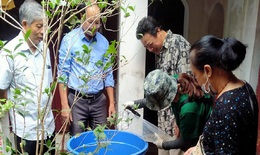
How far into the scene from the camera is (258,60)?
292 centimetres

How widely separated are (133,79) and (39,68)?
1.00 meters

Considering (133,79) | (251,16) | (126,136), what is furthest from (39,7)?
(251,16)

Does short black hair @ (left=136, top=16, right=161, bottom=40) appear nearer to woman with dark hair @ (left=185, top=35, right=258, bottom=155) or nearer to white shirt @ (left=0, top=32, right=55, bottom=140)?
white shirt @ (left=0, top=32, right=55, bottom=140)

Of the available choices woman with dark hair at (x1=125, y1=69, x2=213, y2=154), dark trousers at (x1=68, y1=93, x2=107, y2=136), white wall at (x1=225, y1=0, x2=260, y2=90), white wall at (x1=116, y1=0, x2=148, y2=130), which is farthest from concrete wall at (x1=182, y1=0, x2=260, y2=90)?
dark trousers at (x1=68, y1=93, x2=107, y2=136)

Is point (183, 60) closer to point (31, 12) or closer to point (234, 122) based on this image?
point (234, 122)

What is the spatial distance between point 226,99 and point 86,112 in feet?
4.61

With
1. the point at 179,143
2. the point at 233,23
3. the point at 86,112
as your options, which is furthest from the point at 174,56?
the point at 233,23

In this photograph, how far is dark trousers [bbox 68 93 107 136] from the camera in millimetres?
2471

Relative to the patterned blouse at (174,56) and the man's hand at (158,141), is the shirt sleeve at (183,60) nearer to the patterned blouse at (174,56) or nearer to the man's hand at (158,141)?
the patterned blouse at (174,56)

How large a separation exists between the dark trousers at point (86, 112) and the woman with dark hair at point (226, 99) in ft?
3.92

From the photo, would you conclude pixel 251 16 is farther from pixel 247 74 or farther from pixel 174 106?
pixel 174 106

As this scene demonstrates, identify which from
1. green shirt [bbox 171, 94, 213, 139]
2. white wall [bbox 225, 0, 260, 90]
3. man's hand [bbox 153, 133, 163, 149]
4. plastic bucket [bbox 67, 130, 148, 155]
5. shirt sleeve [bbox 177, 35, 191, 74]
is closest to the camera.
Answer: green shirt [bbox 171, 94, 213, 139]

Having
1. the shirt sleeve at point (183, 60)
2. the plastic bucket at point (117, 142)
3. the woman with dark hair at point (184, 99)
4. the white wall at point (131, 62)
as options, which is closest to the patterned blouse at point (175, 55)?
the shirt sleeve at point (183, 60)

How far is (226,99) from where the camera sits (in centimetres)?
137
